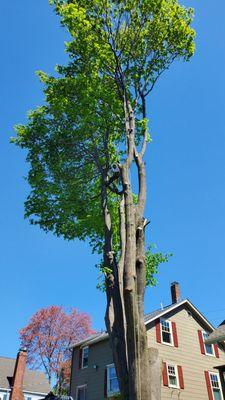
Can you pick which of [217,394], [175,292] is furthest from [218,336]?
[175,292]

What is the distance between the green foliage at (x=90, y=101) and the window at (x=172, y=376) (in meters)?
12.0

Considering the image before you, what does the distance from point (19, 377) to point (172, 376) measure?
15637mm

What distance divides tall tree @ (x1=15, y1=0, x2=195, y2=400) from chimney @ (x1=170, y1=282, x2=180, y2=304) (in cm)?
1426

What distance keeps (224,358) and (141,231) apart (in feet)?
69.0

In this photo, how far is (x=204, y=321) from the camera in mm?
26281

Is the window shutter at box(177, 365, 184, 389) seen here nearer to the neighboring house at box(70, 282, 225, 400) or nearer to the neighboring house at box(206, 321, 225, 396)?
the neighboring house at box(70, 282, 225, 400)

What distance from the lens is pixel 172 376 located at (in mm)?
22281

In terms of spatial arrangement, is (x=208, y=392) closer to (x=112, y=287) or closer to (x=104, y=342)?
(x=104, y=342)

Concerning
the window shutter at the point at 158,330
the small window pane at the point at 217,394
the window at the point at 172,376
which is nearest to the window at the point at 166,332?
the window shutter at the point at 158,330

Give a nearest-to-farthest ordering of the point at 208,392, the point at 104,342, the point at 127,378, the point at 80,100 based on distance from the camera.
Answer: the point at 127,378
the point at 80,100
the point at 208,392
the point at 104,342

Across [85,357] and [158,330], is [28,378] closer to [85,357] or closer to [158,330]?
[85,357]

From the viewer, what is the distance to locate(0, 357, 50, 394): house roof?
34.7 meters

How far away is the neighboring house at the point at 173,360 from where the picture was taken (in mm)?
22406

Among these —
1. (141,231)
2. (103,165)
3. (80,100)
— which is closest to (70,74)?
(80,100)
